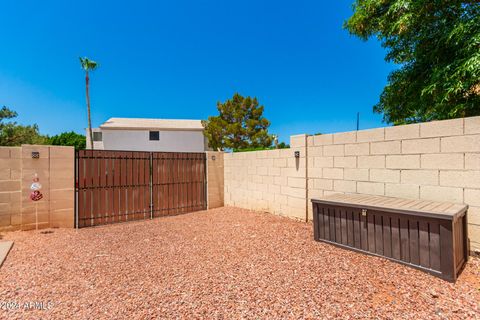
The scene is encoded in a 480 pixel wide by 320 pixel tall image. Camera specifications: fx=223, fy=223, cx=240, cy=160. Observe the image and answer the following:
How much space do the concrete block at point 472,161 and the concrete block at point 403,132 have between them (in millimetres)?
652

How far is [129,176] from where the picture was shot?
610 cm

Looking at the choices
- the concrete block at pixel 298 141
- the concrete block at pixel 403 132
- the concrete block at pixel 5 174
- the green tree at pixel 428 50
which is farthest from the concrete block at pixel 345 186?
the concrete block at pixel 5 174

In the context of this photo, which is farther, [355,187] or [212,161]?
[212,161]

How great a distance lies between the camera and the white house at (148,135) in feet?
72.3

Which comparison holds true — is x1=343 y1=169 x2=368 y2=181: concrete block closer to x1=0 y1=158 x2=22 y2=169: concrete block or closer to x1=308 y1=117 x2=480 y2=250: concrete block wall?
x1=308 y1=117 x2=480 y2=250: concrete block wall

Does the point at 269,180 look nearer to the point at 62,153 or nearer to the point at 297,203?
the point at 297,203

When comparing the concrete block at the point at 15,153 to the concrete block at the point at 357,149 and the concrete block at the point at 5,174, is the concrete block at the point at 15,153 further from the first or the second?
the concrete block at the point at 357,149

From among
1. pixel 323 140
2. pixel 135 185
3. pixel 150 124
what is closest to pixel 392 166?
pixel 323 140

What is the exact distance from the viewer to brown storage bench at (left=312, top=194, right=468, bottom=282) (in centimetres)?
252

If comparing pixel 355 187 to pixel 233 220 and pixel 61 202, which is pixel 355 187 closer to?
pixel 233 220

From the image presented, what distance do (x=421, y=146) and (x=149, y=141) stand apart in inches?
903

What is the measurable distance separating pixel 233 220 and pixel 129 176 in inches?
121

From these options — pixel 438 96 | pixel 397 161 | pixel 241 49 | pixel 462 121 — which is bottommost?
pixel 397 161

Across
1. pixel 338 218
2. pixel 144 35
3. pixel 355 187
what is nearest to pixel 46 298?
pixel 338 218
